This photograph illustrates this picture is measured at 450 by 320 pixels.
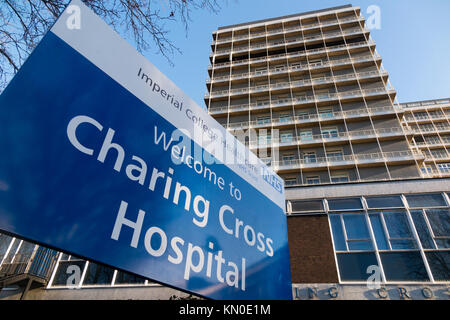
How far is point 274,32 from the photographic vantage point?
3862cm

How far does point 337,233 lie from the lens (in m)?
9.73

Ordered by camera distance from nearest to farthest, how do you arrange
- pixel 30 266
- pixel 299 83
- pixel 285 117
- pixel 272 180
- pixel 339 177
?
pixel 272 180
pixel 30 266
pixel 339 177
pixel 285 117
pixel 299 83

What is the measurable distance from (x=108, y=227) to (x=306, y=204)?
10.6 meters

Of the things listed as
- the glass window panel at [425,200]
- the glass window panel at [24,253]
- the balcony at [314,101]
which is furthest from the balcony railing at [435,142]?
the glass window panel at [24,253]

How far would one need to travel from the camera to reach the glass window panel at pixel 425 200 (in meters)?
9.62

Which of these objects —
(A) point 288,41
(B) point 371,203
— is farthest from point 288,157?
(A) point 288,41

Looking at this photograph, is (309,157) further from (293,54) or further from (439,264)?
(439,264)

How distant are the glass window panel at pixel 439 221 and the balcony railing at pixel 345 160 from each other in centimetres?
1543

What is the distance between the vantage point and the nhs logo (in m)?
2.52

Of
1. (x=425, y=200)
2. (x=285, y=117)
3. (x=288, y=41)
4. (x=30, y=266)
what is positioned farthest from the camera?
(x=288, y=41)

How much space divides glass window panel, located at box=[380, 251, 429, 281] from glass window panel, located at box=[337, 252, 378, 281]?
376 mm

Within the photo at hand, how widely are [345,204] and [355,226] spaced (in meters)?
0.95

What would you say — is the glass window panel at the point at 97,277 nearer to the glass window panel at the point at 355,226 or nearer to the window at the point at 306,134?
the glass window panel at the point at 355,226
